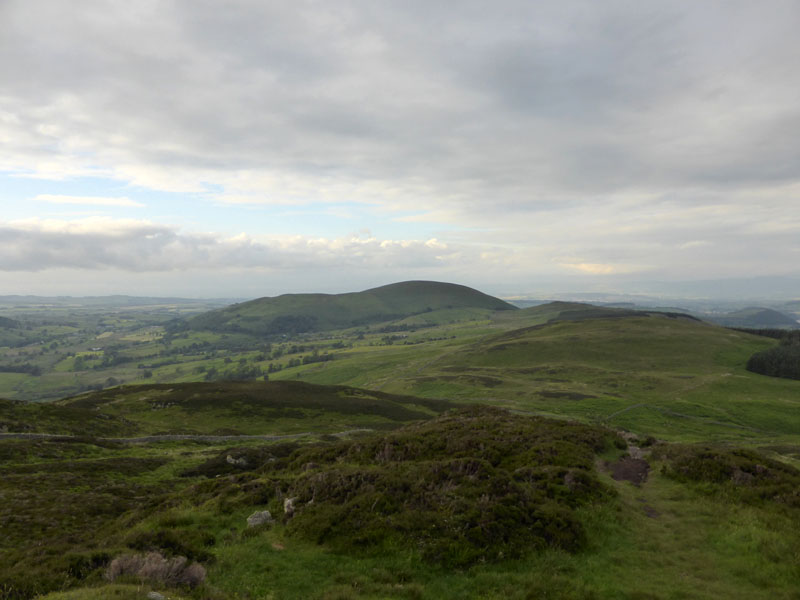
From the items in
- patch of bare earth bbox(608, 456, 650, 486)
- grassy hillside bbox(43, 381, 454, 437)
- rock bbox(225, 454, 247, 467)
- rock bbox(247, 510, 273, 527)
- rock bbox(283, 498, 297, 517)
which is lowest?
grassy hillside bbox(43, 381, 454, 437)

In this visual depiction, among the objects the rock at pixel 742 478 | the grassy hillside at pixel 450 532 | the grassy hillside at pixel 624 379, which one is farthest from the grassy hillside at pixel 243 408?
the rock at pixel 742 478

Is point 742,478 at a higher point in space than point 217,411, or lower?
higher

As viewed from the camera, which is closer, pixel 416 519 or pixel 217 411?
pixel 416 519

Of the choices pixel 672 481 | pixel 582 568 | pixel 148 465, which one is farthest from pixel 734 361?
pixel 148 465

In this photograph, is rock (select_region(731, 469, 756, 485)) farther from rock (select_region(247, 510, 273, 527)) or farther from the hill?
the hill

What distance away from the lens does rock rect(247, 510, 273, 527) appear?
19.3 m

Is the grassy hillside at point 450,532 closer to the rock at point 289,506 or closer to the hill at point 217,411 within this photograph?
the rock at point 289,506

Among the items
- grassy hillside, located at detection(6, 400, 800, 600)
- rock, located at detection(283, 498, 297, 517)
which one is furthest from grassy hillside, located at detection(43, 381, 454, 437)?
rock, located at detection(283, 498, 297, 517)

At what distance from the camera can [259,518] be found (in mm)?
19719

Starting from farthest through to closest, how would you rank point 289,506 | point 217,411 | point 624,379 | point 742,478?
1. point 624,379
2. point 217,411
3. point 742,478
4. point 289,506

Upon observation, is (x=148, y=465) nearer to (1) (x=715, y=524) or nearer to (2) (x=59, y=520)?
(2) (x=59, y=520)

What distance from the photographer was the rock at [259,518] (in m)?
19.3

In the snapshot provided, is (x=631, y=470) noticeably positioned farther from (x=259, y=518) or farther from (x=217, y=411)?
(x=217, y=411)

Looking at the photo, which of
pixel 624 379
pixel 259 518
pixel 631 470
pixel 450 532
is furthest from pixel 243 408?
pixel 624 379
